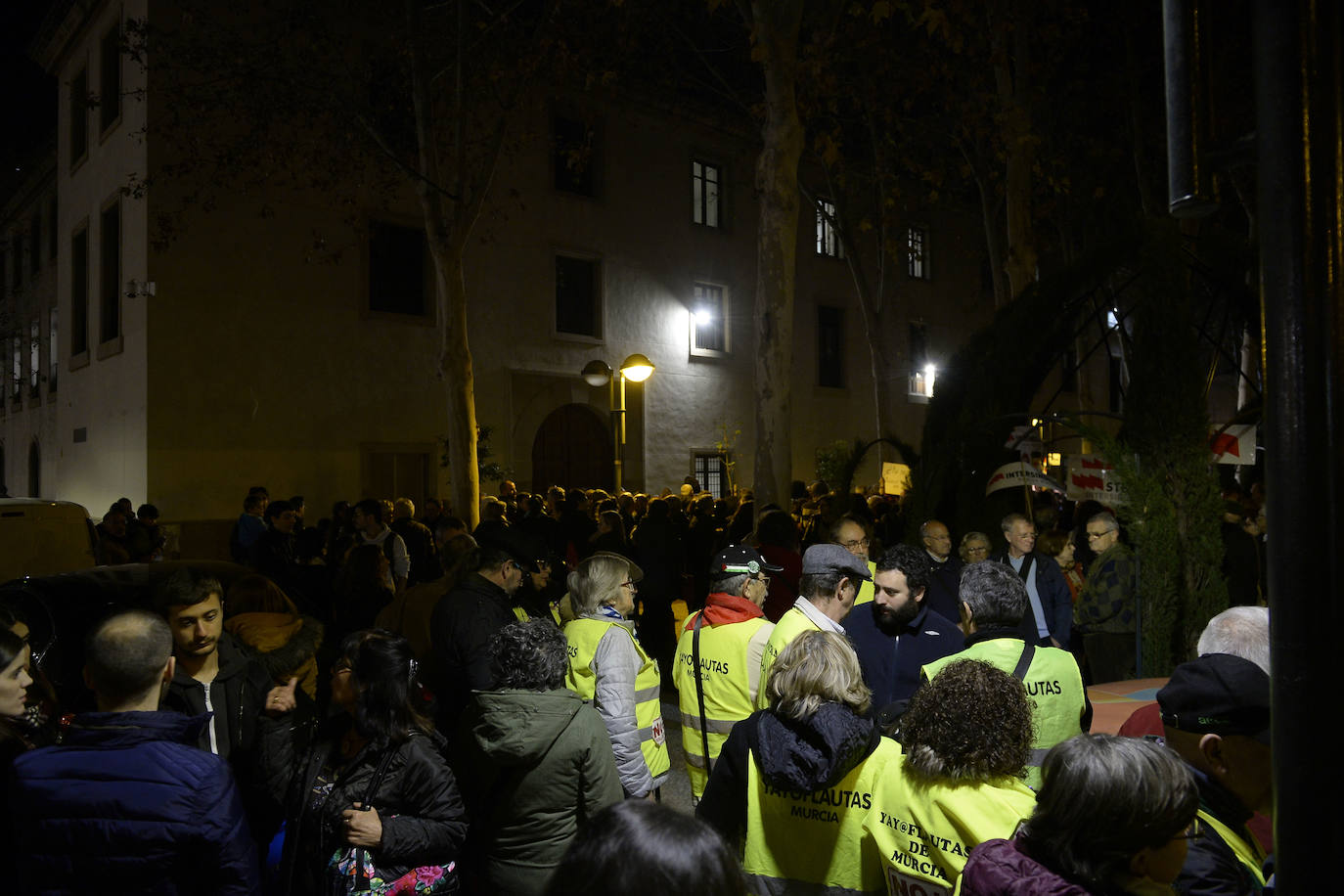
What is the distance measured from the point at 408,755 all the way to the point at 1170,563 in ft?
22.8

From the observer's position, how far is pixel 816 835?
3186 mm

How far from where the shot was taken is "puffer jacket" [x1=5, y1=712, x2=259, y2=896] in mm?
2666

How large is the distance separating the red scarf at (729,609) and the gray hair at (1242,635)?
6.79 ft

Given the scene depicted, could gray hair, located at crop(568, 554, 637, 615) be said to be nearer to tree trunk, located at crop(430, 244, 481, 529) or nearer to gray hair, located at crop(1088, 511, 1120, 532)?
gray hair, located at crop(1088, 511, 1120, 532)

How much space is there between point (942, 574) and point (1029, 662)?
343 centimetres

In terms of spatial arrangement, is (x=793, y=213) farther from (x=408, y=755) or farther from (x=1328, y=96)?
(x=1328, y=96)

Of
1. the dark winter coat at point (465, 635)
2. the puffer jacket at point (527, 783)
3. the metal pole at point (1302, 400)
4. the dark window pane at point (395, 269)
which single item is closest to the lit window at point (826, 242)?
the dark window pane at point (395, 269)

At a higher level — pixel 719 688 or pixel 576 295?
pixel 576 295

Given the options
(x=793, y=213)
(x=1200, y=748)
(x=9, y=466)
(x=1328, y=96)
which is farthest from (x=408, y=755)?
(x=9, y=466)

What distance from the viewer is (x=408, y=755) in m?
3.30

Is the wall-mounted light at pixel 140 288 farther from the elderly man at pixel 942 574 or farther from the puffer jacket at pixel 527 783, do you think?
the puffer jacket at pixel 527 783

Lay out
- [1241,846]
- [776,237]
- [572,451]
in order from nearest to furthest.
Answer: [1241,846] → [776,237] → [572,451]

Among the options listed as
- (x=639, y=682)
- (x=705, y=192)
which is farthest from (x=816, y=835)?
(x=705, y=192)

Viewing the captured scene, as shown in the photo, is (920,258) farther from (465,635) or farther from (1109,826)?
(1109,826)
